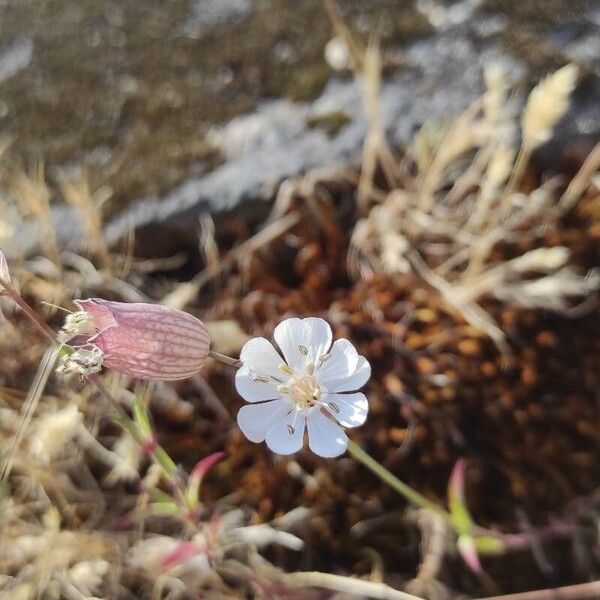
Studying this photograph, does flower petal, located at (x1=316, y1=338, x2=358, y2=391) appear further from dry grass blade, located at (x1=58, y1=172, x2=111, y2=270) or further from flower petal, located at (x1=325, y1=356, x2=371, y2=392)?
dry grass blade, located at (x1=58, y1=172, x2=111, y2=270)

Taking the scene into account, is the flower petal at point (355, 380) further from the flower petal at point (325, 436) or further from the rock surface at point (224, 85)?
the rock surface at point (224, 85)

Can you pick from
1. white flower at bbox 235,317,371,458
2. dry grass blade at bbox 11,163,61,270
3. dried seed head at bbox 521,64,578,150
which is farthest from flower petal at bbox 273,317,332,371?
dry grass blade at bbox 11,163,61,270

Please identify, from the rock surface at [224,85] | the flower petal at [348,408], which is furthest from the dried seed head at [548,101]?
the flower petal at [348,408]

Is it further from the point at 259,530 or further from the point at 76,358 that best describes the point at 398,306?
the point at 76,358

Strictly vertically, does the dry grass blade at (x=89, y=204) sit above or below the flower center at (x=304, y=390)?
above

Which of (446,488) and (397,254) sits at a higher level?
(397,254)

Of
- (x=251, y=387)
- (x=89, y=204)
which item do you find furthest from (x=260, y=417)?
(x=89, y=204)

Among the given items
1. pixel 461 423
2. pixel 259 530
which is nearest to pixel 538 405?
pixel 461 423

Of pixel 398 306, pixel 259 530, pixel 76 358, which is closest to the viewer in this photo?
pixel 76 358
